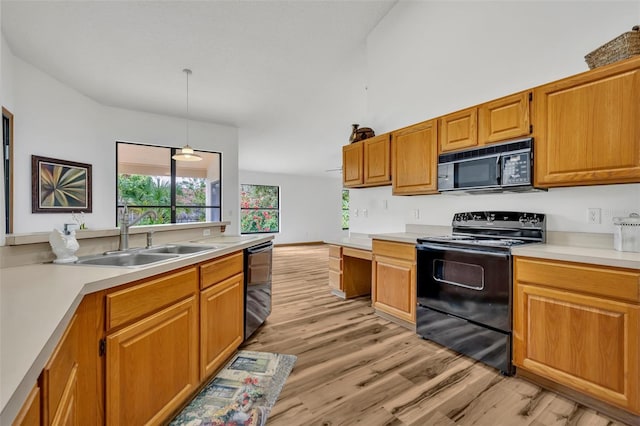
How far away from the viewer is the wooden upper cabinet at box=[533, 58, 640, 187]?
1.65 m

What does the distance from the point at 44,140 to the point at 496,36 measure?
5261 mm

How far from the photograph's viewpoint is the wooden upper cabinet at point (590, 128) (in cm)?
165

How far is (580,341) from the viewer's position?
166 cm

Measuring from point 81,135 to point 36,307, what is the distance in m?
4.69

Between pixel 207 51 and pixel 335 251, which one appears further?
pixel 335 251

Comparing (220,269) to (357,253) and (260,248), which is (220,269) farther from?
(357,253)

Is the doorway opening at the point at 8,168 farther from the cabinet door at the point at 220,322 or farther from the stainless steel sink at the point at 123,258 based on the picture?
the cabinet door at the point at 220,322

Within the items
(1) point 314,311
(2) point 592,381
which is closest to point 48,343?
(2) point 592,381

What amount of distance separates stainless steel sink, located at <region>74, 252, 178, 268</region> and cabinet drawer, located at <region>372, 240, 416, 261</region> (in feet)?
6.52

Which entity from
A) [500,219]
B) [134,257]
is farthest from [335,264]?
[134,257]

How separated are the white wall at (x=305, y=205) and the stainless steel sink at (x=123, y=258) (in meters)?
7.79

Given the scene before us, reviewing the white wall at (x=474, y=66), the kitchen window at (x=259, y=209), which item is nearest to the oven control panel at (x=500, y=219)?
the white wall at (x=474, y=66)

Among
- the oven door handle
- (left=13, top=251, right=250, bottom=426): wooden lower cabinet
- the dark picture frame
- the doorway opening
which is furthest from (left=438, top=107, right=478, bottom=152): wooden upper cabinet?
the dark picture frame

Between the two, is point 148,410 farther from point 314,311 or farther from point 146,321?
point 314,311
